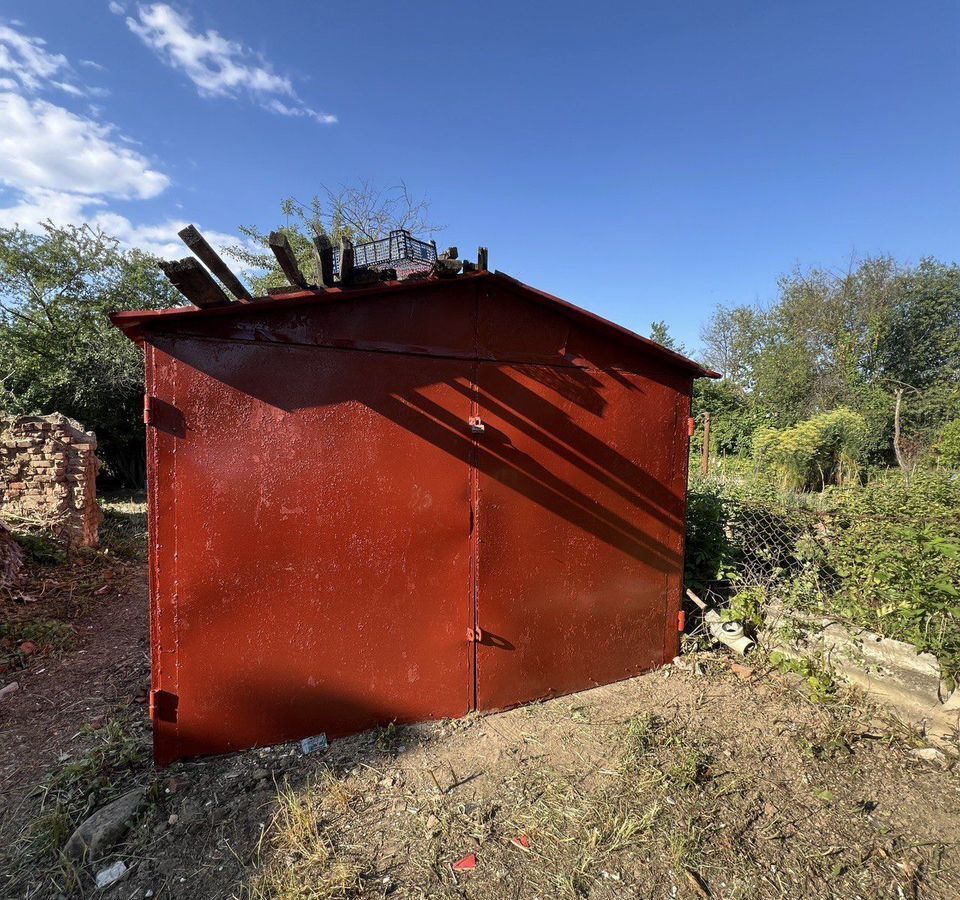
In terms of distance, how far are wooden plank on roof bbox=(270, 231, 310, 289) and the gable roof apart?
0.07 m

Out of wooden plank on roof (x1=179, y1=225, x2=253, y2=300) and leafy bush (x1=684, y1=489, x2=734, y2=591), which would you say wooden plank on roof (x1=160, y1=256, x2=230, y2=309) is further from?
leafy bush (x1=684, y1=489, x2=734, y2=591)

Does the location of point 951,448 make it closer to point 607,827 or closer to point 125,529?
point 607,827

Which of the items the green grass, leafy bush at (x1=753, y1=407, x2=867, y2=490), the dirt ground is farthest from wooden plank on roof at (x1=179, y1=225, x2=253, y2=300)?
leafy bush at (x1=753, y1=407, x2=867, y2=490)

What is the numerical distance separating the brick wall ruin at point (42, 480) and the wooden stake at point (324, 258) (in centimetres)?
701

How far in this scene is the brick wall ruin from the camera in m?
7.11

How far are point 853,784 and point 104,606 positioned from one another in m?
7.52

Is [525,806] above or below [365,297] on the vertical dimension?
below

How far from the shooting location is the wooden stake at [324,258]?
9.07ft

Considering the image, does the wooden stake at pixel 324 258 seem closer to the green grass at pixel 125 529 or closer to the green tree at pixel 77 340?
the green grass at pixel 125 529

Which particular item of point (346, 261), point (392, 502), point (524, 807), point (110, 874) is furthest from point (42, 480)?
point (524, 807)

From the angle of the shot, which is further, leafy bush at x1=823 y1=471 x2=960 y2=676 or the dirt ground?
leafy bush at x1=823 y1=471 x2=960 y2=676

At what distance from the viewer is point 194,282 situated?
2451 millimetres

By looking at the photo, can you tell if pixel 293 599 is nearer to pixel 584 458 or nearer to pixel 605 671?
pixel 584 458

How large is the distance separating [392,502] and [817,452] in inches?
497
